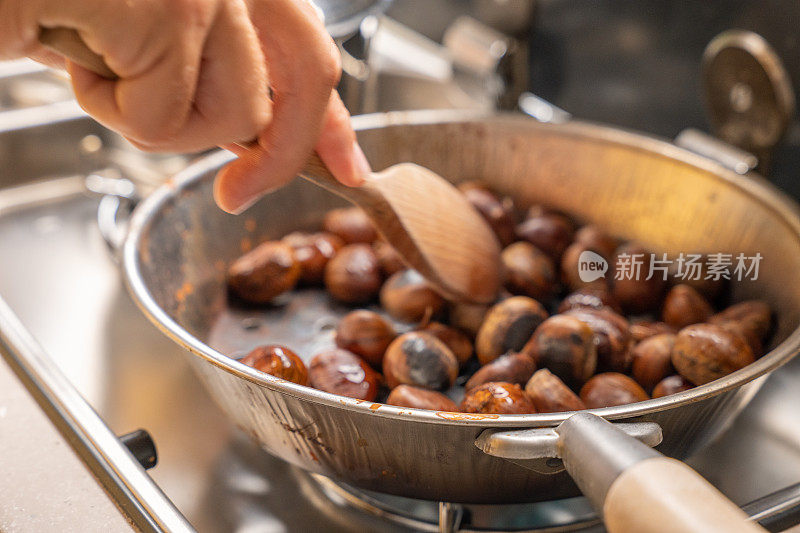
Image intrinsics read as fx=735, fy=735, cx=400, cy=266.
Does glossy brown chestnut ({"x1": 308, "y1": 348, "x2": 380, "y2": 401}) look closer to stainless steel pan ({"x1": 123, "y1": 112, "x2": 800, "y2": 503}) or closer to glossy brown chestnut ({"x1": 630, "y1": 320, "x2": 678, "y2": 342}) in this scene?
stainless steel pan ({"x1": 123, "y1": 112, "x2": 800, "y2": 503})

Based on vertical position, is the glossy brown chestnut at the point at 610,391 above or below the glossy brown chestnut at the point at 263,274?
above

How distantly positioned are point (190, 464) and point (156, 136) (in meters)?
0.36

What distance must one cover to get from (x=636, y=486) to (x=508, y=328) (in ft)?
1.16

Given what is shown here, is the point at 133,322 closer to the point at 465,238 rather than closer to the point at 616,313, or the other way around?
the point at 465,238

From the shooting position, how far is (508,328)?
64cm

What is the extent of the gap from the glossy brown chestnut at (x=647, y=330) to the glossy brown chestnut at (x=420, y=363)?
17cm

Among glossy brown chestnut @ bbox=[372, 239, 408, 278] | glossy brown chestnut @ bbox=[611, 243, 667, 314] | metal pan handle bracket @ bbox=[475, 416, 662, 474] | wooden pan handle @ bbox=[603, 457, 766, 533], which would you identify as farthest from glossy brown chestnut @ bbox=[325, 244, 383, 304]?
wooden pan handle @ bbox=[603, 457, 766, 533]

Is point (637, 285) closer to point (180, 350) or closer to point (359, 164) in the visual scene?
point (359, 164)

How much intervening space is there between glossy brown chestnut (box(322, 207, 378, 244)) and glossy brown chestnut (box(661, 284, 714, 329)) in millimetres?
328

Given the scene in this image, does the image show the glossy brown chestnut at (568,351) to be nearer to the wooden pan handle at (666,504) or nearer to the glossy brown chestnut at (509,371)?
the glossy brown chestnut at (509,371)

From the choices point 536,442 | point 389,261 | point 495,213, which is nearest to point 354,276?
point 389,261

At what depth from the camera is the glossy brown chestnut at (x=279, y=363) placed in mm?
568

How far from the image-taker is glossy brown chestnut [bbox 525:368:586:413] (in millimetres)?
528

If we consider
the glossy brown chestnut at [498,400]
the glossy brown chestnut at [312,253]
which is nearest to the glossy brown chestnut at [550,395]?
the glossy brown chestnut at [498,400]
